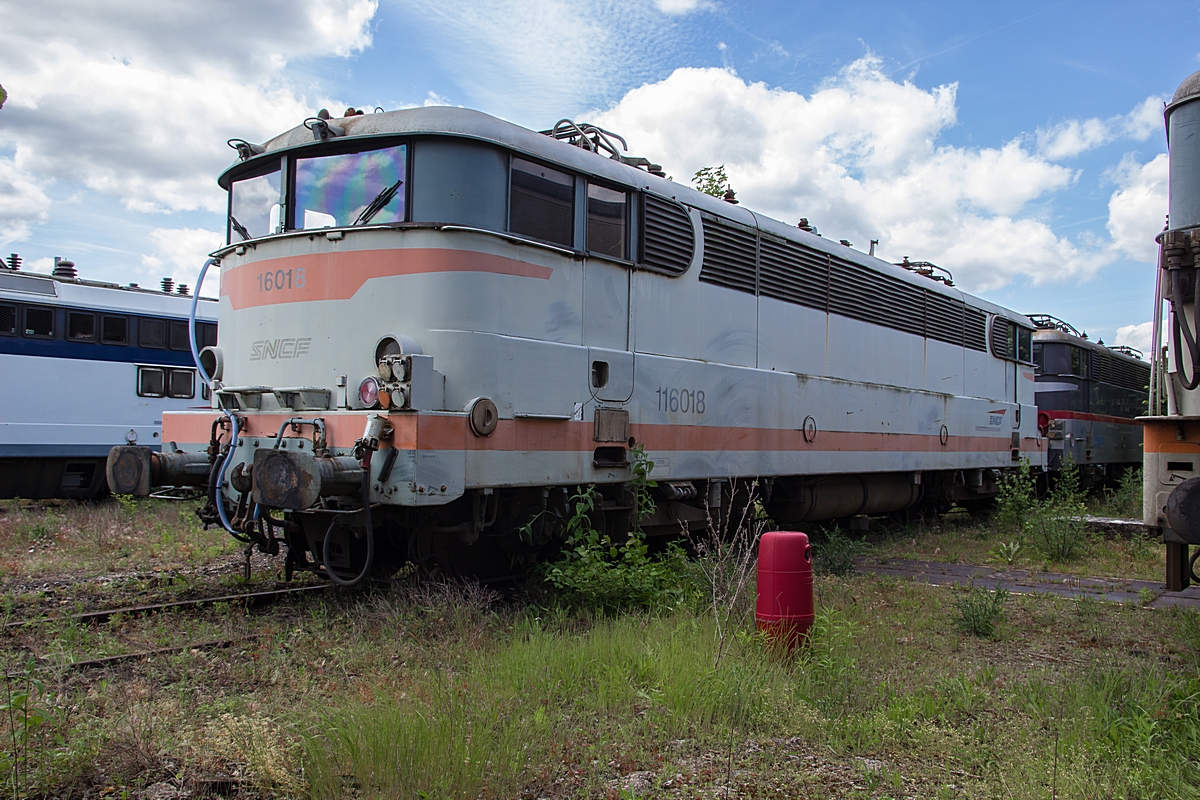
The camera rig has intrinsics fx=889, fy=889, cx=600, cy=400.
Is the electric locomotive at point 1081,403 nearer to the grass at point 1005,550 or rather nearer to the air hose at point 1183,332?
the grass at point 1005,550

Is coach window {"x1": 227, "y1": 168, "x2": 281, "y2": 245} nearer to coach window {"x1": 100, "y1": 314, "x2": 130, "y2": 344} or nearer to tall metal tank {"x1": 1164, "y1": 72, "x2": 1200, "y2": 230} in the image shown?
tall metal tank {"x1": 1164, "y1": 72, "x2": 1200, "y2": 230}

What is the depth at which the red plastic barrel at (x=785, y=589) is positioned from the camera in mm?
5082

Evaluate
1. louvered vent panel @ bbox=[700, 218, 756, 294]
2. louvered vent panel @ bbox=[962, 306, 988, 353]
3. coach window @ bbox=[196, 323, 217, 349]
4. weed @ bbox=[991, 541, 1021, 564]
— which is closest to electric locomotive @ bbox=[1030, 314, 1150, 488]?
louvered vent panel @ bbox=[962, 306, 988, 353]

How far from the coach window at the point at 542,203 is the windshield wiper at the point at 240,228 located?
2196mm

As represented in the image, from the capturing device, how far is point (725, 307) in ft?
27.2

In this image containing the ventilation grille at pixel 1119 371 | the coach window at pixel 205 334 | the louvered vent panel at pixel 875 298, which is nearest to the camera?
the louvered vent panel at pixel 875 298

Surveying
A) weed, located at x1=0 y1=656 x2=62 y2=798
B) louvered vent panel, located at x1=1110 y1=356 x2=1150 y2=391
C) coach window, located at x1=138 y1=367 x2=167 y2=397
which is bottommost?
weed, located at x1=0 y1=656 x2=62 y2=798

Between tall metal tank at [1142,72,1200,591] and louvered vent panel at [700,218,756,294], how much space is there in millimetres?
3611

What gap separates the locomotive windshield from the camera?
673 cm

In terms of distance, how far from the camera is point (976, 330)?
13.4m

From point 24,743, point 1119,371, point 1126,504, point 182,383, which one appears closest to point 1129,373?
point 1119,371

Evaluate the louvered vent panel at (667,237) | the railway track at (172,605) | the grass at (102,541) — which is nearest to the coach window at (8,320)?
the grass at (102,541)

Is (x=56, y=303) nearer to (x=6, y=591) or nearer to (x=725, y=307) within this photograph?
(x=6, y=591)

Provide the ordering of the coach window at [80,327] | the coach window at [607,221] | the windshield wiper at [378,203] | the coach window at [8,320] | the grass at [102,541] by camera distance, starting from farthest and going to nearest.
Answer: the coach window at [80,327] < the coach window at [8,320] < the grass at [102,541] < the coach window at [607,221] < the windshield wiper at [378,203]
